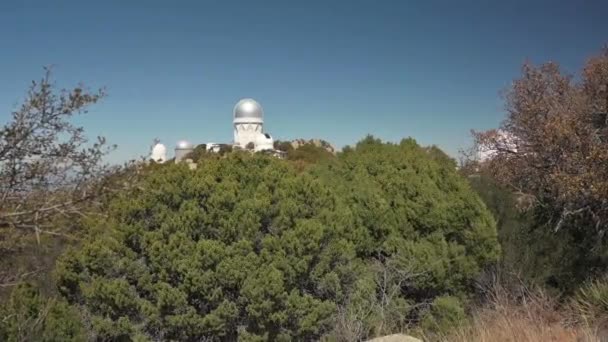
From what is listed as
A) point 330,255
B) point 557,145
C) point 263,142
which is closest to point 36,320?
point 330,255

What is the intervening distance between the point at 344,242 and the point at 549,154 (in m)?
4.25

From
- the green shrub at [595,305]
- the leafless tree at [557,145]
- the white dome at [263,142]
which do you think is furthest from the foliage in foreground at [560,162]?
the white dome at [263,142]

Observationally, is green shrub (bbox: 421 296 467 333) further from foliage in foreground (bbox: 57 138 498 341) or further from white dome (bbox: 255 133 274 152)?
white dome (bbox: 255 133 274 152)

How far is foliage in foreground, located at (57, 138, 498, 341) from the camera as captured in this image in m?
8.25

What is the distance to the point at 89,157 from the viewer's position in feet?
12.9

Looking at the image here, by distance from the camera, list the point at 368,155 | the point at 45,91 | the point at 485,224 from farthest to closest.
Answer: the point at 368,155
the point at 485,224
the point at 45,91

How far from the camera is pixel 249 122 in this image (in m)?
75.9

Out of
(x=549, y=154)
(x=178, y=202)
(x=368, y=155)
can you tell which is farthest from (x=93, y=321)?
(x=549, y=154)

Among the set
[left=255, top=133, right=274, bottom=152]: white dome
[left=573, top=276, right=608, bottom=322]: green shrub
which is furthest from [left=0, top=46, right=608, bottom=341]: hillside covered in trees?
[left=255, top=133, right=274, bottom=152]: white dome

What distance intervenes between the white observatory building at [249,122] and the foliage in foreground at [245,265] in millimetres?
64649

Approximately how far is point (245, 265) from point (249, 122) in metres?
68.4

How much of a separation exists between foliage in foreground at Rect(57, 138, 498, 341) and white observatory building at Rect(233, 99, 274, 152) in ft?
212

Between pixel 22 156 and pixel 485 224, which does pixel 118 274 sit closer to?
pixel 22 156

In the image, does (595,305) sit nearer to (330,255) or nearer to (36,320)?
(330,255)
